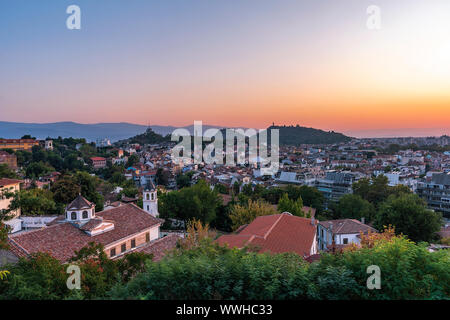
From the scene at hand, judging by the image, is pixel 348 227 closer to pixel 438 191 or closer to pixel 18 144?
pixel 438 191

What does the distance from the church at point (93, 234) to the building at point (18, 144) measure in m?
61.1

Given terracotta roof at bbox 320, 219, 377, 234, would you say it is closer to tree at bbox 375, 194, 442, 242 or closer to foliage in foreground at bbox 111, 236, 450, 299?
tree at bbox 375, 194, 442, 242

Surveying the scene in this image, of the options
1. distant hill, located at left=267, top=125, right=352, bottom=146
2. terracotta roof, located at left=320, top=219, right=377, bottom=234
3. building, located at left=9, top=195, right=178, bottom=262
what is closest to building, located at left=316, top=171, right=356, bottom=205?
terracotta roof, located at left=320, top=219, right=377, bottom=234

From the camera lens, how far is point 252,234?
1636 centimetres

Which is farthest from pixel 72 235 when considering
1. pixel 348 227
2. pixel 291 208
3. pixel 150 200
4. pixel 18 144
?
pixel 18 144

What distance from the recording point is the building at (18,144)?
216 feet

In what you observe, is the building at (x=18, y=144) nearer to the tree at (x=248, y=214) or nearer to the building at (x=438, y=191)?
the tree at (x=248, y=214)

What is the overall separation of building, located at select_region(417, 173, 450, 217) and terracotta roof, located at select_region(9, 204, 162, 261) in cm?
4120

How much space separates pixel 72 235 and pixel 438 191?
46214 mm

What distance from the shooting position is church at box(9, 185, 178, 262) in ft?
41.5

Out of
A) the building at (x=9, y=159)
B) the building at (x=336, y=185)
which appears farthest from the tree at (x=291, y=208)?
Answer: the building at (x=9, y=159)

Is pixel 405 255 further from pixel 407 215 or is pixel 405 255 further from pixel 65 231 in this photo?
pixel 407 215

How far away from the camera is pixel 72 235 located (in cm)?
1430
